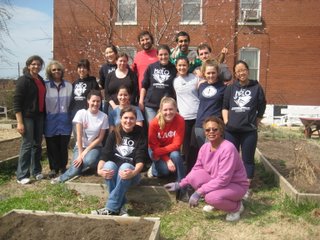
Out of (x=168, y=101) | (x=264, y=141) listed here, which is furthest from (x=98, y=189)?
(x=264, y=141)

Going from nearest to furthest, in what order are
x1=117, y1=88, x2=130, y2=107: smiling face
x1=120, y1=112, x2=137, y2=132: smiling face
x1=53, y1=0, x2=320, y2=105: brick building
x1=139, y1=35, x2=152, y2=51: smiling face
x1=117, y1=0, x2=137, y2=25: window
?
1. x1=120, y1=112, x2=137, y2=132: smiling face
2. x1=117, y1=88, x2=130, y2=107: smiling face
3. x1=139, y1=35, x2=152, y2=51: smiling face
4. x1=117, y1=0, x2=137, y2=25: window
5. x1=53, y1=0, x2=320, y2=105: brick building

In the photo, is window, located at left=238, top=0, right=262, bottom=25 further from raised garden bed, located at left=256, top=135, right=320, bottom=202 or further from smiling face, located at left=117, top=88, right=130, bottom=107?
smiling face, located at left=117, top=88, right=130, bottom=107

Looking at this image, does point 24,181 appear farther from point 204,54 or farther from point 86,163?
point 204,54

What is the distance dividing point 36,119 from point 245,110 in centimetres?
336

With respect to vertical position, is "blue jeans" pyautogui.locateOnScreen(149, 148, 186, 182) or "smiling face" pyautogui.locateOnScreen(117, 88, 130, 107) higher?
"smiling face" pyautogui.locateOnScreen(117, 88, 130, 107)

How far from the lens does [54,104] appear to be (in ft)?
21.4

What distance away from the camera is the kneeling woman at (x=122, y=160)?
4.72 meters

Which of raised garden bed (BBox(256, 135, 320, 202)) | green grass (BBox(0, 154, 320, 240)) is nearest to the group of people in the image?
green grass (BBox(0, 154, 320, 240))

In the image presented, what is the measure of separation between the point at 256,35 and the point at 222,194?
16602 millimetres

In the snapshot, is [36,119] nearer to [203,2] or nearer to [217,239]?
[217,239]

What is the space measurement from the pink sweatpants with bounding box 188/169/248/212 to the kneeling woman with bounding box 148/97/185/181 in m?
0.50

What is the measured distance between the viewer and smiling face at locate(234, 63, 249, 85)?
18.1ft

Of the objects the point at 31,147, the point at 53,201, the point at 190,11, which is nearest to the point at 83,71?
the point at 31,147

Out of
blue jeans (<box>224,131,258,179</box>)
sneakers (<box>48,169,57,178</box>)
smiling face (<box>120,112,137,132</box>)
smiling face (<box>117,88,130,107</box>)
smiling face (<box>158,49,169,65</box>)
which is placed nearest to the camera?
smiling face (<box>120,112,137,132</box>)
